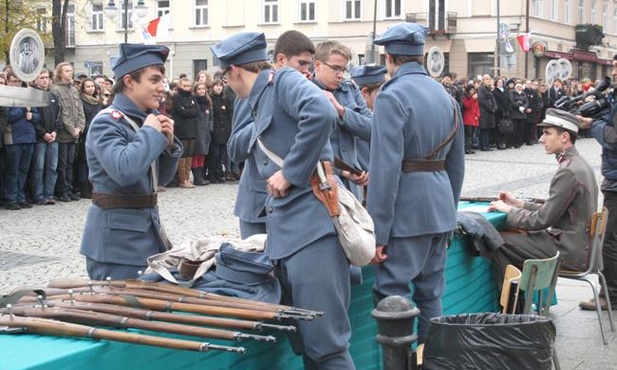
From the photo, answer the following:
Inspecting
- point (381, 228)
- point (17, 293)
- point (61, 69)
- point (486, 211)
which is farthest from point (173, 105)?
point (17, 293)

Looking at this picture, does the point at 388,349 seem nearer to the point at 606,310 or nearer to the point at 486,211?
the point at 486,211

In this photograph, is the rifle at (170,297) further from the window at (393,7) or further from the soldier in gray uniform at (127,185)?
the window at (393,7)

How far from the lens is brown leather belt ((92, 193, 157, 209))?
4633 millimetres

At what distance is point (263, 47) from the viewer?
4422mm

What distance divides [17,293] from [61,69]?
11673 millimetres

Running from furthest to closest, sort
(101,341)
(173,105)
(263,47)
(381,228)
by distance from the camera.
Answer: (173,105), (381,228), (263,47), (101,341)

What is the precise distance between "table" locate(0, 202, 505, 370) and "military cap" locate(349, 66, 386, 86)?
163cm

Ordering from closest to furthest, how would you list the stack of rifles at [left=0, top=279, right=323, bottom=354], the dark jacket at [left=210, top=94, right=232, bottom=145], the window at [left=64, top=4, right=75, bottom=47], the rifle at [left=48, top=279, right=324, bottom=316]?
the stack of rifles at [left=0, top=279, right=323, bottom=354]
the rifle at [left=48, top=279, right=324, bottom=316]
the dark jacket at [left=210, top=94, right=232, bottom=145]
the window at [left=64, top=4, right=75, bottom=47]

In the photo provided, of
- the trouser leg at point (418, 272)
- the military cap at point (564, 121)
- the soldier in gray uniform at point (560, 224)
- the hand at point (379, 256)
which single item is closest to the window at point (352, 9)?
the military cap at point (564, 121)

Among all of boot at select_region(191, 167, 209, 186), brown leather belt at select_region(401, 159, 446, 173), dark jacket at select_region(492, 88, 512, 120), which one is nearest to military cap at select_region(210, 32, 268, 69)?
brown leather belt at select_region(401, 159, 446, 173)

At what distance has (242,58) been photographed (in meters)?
4.38

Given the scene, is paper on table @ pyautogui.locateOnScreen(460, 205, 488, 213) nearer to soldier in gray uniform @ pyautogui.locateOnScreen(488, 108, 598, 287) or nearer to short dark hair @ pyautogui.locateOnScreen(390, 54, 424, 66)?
soldier in gray uniform @ pyautogui.locateOnScreen(488, 108, 598, 287)

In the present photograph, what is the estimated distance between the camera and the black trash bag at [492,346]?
3.62m

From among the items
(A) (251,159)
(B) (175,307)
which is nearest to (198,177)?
(A) (251,159)
